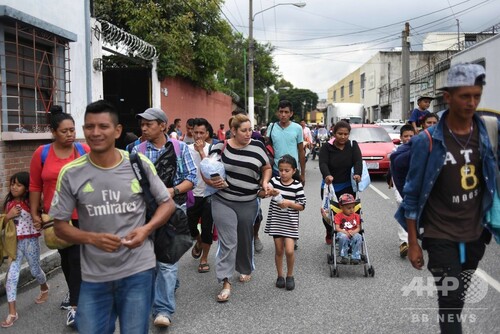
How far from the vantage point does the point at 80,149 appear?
14.5ft

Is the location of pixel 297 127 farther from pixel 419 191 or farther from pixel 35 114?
pixel 35 114

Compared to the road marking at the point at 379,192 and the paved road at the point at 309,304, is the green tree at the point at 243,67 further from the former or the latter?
the paved road at the point at 309,304

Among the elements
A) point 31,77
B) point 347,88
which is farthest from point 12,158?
point 347,88

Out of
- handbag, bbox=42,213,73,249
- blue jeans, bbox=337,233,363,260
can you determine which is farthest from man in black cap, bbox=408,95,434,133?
handbag, bbox=42,213,73,249

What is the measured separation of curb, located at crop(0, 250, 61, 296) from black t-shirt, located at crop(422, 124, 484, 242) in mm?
4522

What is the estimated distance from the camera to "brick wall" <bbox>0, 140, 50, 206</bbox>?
7566 mm

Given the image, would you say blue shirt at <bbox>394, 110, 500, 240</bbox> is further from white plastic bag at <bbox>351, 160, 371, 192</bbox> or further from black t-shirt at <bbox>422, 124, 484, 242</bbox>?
white plastic bag at <bbox>351, 160, 371, 192</bbox>

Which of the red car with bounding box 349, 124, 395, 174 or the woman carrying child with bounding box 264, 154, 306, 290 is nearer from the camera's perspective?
the woman carrying child with bounding box 264, 154, 306, 290

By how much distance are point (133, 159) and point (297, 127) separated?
4373 mm

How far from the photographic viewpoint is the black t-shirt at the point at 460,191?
295cm

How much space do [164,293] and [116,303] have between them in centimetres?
149

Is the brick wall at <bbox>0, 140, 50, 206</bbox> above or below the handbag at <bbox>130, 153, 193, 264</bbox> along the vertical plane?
above

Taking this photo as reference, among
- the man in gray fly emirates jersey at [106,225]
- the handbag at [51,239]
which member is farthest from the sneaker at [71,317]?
the man in gray fly emirates jersey at [106,225]

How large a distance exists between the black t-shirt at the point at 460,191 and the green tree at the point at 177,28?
14.2 metres
